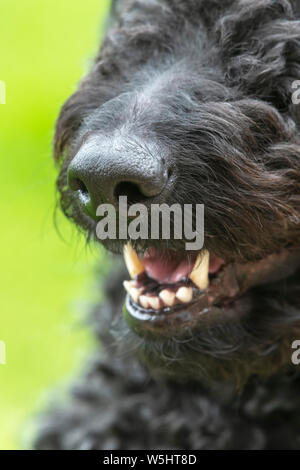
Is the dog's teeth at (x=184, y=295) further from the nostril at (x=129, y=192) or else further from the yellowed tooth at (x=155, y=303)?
the nostril at (x=129, y=192)

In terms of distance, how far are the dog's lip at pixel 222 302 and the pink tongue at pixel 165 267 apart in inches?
4.9

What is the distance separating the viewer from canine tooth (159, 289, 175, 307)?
2.86 meters

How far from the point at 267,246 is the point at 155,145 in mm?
572

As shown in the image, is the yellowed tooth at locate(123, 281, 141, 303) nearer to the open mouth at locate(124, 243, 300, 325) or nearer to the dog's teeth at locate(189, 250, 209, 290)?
the open mouth at locate(124, 243, 300, 325)

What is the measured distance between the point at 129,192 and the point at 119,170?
0.10 meters

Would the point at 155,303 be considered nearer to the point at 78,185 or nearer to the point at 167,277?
the point at 167,277

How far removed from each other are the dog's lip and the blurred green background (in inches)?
22.1

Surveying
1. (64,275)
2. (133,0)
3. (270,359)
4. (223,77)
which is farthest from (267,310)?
(64,275)

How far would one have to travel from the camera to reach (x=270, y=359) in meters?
3.04

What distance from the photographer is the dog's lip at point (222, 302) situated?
2844 millimetres

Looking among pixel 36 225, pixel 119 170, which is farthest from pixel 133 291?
pixel 36 225

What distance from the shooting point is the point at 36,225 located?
26.7 feet

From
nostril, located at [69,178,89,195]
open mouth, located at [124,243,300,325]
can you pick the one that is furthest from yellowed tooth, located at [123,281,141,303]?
nostril, located at [69,178,89,195]

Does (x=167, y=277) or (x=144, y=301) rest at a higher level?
(x=167, y=277)
